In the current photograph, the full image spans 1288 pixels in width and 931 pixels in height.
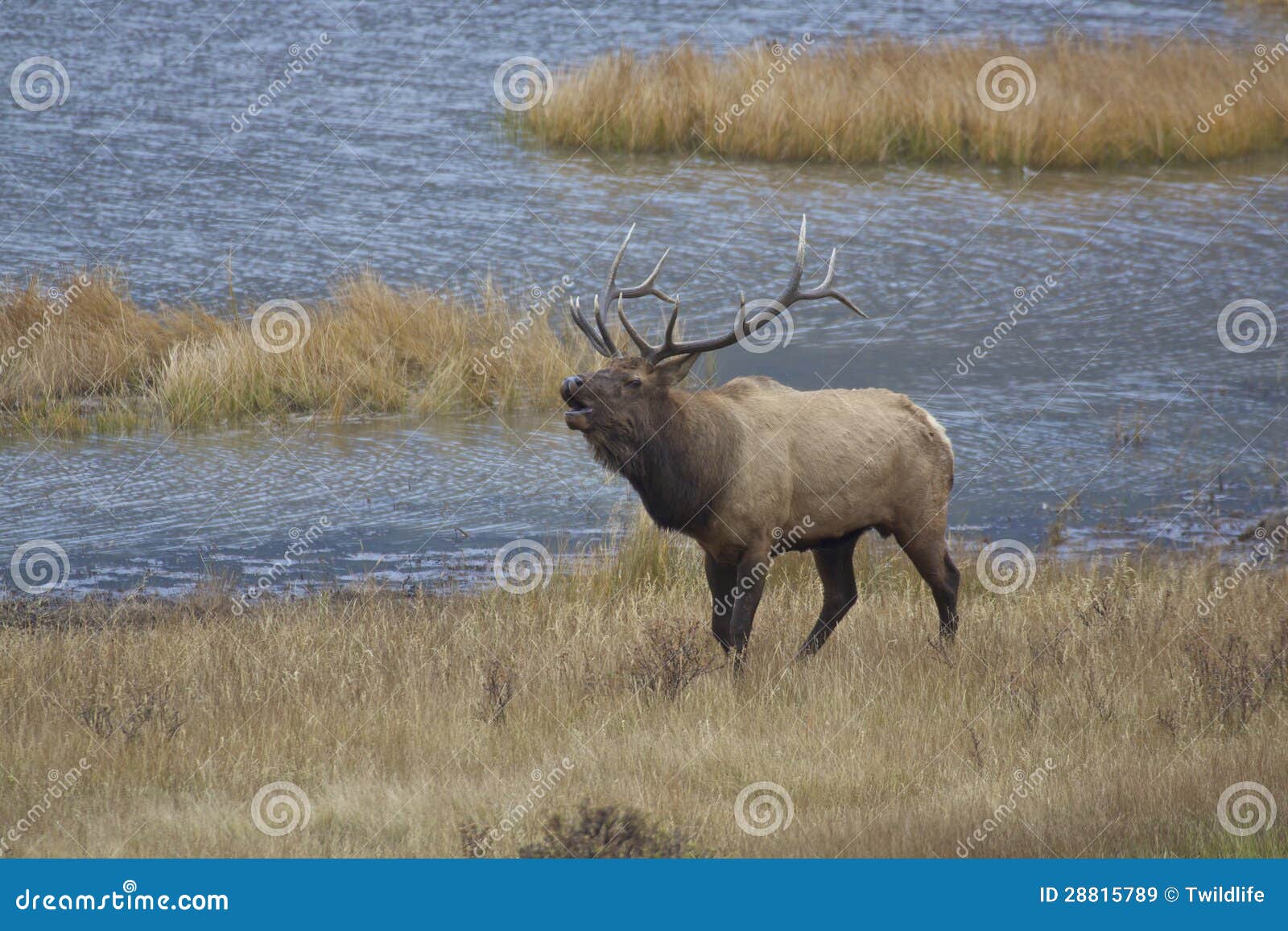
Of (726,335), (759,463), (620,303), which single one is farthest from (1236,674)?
(620,303)

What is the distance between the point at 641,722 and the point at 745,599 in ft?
3.80

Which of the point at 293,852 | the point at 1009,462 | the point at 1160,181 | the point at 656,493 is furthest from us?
the point at 1160,181

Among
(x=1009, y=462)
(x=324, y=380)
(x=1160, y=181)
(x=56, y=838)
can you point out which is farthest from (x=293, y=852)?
(x=1160, y=181)

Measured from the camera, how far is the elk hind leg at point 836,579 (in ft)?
29.7

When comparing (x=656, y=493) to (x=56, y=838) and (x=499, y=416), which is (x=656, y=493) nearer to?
(x=56, y=838)

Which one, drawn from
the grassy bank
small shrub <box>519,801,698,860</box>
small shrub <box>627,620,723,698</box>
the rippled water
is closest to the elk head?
small shrub <box>627,620,723,698</box>

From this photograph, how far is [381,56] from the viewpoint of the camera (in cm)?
3409

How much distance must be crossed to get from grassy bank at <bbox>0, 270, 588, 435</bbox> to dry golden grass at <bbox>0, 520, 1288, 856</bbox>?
555cm

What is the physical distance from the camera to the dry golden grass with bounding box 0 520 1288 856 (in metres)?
6.12

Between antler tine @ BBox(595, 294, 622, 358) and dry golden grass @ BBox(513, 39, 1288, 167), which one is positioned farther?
dry golden grass @ BBox(513, 39, 1288, 167)

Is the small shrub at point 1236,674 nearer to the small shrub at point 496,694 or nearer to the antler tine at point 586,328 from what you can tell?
the small shrub at point 496,694

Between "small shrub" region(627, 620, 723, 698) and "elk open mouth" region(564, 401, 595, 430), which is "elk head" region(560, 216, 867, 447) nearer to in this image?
"elk open mouth" region(564, 401, 595, 430)

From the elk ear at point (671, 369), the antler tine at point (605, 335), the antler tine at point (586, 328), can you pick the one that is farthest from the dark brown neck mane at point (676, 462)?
the antler tine at point (586, 328)

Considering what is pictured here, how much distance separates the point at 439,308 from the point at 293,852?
11109 mm
